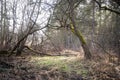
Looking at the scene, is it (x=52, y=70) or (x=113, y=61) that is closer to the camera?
(x=52, y=70)

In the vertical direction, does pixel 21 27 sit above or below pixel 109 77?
above

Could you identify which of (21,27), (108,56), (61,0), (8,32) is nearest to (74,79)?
(108,56)

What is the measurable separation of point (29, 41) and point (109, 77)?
332 inches

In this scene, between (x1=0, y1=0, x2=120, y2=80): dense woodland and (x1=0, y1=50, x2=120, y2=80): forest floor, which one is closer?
(x1=0, y1=50, x2=120, y2=80): forest floor

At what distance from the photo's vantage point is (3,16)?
12469 mm

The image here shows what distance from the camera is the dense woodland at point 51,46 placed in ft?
22.6

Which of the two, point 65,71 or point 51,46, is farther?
point 51,46

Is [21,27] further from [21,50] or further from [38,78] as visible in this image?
[38,78]

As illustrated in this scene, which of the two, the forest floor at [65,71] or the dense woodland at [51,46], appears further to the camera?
the dense woodland at [51,46]

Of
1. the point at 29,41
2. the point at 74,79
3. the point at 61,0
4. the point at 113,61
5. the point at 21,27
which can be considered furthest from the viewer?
the point at 29,41

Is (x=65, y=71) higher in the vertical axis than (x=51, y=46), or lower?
lower

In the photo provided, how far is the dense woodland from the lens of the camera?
22.6 ft

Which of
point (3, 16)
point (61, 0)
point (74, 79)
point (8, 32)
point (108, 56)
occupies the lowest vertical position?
point (74, 79)

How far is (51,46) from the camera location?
13398mm
